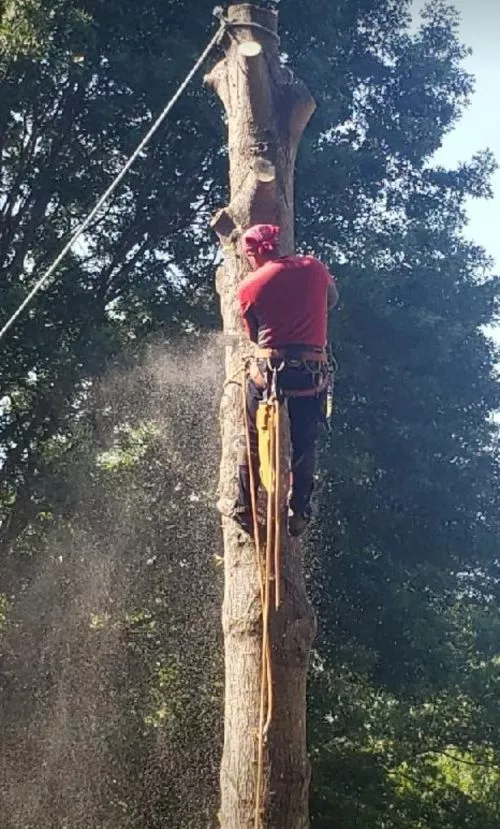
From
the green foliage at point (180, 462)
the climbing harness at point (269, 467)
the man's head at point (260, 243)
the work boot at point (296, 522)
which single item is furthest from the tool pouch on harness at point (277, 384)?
the green foliage at point (180, 462)

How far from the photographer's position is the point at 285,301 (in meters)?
3.56

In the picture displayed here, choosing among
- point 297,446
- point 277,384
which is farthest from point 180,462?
point 277,384

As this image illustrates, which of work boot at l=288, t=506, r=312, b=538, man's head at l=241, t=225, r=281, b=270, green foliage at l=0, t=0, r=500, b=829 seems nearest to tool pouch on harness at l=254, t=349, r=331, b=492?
work boot at l=288, t=506, r=312, b=538

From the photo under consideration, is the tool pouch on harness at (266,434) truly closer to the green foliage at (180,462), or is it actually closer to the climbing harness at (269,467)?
the climbing harness at (269,467)

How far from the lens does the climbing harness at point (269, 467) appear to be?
3.32 metres

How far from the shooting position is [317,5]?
8.69 m

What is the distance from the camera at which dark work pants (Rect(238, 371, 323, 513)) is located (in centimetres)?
363

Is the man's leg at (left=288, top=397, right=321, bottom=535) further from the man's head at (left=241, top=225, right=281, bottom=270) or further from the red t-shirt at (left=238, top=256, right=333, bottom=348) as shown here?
the man's head at (left=241, top=225, right=281, bottom=270)

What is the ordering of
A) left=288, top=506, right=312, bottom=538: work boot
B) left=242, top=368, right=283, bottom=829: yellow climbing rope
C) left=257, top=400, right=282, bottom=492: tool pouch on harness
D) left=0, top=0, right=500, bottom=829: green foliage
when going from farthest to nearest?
left=0, top=0, right=500, bottom=829: green foliage < left=288, top=506, right=312, bottom=538: work boot < left=257, top=400, right=282, bottom=492: tool pouch on harness < left=242, top=368, right=283, bottom=829: yellow climbing rope

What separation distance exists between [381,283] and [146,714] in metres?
4.07

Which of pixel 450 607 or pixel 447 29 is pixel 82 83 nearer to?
pixel 447 29

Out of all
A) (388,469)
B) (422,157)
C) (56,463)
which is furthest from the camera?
(422,157)

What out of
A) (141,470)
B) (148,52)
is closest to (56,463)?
(141,470)

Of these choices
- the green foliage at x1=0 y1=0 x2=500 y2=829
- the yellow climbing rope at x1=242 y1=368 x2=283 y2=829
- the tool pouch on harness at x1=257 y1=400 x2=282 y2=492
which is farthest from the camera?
the green foliage at x1=0 y1=0 x2=500 y2=829
